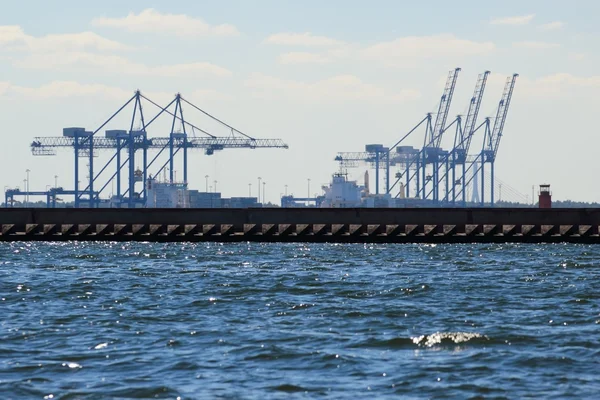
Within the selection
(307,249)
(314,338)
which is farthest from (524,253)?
(314,338)

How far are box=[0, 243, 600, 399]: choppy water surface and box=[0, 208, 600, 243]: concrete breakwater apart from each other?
1305 cm

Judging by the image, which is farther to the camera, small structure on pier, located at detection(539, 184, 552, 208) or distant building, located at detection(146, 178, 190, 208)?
distant building, located at detection(146, 178, 190, 208)

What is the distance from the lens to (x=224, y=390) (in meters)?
13.5

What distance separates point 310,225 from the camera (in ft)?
155

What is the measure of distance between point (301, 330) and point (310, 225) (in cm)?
2909

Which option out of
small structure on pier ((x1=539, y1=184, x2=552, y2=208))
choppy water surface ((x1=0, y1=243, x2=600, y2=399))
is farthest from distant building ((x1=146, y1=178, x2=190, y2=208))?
choppy water surface ((x1=0, y1=243, x2=600, y2=399))

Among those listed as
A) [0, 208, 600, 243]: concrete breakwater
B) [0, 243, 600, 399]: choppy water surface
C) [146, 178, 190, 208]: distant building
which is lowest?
[0, 243, 600, 399]: choppy water surface

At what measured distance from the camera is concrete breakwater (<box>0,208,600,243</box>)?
1822 inches

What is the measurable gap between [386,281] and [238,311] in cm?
714

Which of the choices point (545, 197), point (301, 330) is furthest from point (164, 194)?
point (301, 330)

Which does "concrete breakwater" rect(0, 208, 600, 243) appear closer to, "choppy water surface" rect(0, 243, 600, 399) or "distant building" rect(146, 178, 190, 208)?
"choppy water surface" rect(0, 243, 600, 399)

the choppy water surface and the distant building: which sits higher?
the distant building

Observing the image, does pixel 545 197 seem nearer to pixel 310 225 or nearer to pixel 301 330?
pixel 310 225

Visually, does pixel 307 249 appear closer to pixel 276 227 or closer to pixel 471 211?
pixel 276 227
